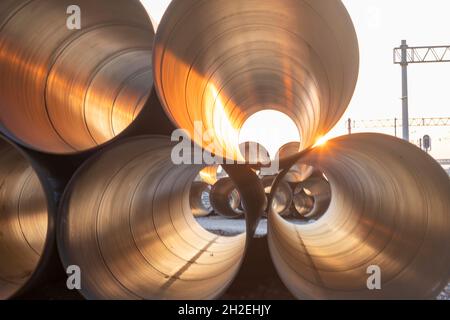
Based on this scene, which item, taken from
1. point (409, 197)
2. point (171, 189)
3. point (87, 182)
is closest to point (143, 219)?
point (171, 189)

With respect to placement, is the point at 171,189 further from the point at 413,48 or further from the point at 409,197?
the point at 413,48

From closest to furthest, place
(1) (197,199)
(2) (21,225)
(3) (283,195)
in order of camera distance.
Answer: (2) (21,225) → (3) (283,195) → (1) (197,199)

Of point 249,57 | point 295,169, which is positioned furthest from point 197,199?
point 249,57

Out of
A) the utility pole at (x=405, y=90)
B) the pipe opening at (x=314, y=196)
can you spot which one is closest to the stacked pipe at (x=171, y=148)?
the pipe opening at (x=314, y=196)

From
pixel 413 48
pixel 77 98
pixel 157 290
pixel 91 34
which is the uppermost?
pixel 413 48

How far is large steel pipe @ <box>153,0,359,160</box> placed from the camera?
295cm

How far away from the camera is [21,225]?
4.67m

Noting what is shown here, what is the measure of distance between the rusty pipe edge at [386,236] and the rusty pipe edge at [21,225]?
2.04m

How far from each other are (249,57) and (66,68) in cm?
218

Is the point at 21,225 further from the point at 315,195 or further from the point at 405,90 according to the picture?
the point at 405,90

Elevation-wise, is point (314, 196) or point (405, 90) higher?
point (405, 90)

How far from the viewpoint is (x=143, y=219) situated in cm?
497

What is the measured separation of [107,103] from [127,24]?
5.69 feet

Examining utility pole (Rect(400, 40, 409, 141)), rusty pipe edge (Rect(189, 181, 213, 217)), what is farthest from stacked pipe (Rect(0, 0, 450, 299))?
utility pole (Rect(400, 40, 409, 141))
